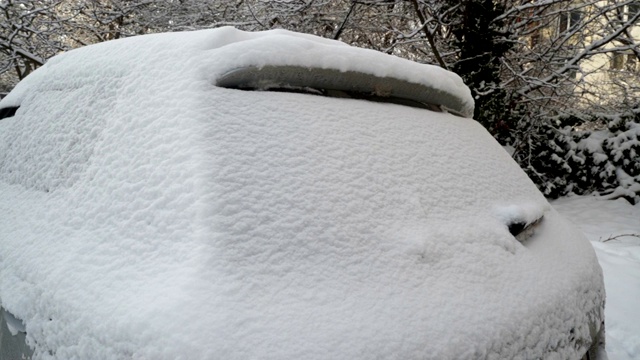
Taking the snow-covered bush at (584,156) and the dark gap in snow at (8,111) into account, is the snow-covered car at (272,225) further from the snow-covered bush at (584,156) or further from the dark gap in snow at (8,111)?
the snow-covered bush at (584,156)

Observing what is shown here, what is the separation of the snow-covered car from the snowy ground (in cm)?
172

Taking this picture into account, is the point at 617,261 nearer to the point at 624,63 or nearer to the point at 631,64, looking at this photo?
the point at 631,64

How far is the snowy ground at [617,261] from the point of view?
123 inches

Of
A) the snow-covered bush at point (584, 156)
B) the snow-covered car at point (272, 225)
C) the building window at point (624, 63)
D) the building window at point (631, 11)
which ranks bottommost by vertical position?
the snow-covered bush at point (584, 156)

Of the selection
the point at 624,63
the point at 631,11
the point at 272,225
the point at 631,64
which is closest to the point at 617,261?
the point at 272,225

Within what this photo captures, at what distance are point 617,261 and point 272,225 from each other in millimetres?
4483

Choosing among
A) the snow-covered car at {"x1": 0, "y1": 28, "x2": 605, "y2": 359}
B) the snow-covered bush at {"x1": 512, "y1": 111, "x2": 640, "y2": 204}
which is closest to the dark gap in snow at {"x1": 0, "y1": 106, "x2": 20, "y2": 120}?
the snow-covered car at {"x1": 0, "y1": 28, "x2": 605, "y2": 359}

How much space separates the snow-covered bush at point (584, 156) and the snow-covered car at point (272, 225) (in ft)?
25.1

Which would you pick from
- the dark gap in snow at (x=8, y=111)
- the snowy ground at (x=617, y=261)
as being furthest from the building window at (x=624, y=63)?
the dark gap in snow at (x=8, y=111)

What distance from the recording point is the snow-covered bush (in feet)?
27.8

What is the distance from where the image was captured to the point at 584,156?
8.91 meters

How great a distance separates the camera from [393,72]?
1.69 m

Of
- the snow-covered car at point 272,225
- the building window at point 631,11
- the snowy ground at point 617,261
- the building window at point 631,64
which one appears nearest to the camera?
the snow-covered car at point 272,225

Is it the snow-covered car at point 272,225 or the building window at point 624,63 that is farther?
the building window at point 624,63
